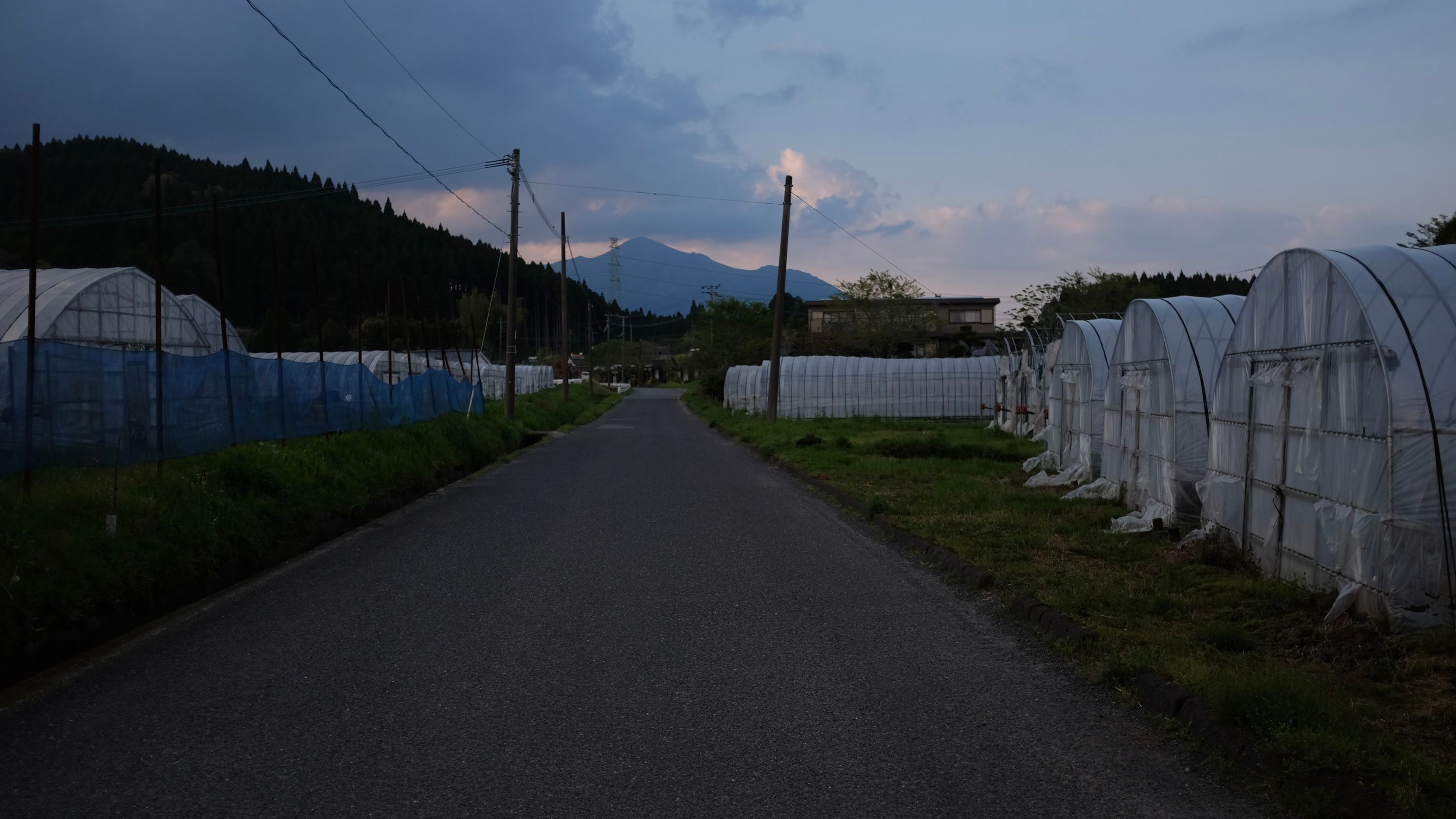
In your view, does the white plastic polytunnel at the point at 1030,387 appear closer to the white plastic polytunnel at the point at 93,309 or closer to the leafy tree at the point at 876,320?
the white plastic polytunnel at the point at 93,309

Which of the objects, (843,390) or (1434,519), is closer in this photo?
(1434,519)

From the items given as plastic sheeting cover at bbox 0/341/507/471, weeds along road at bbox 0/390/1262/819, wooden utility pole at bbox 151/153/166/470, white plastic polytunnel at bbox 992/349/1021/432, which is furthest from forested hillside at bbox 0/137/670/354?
weeds along road at bbox 0/390/1262/819

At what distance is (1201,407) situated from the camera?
11242 mm

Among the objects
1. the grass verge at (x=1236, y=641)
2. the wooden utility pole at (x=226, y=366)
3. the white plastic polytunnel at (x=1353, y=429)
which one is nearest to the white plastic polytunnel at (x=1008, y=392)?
the grass verge at (x=1236, y=641)

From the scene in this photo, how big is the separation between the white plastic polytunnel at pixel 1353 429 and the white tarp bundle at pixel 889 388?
28.5 metres

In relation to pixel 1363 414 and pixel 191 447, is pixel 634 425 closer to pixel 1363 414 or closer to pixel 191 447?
pixel 191 447

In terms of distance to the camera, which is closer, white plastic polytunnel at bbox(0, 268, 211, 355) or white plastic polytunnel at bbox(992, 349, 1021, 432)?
white plastic polytunnel at bbox(0, 268, 211, 355)

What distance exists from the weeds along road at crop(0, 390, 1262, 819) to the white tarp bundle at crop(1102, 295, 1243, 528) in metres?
4.08

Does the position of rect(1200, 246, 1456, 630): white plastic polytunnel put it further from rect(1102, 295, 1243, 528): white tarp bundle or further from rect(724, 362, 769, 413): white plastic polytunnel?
rect(724, 362, 769, 413): white plastic polytunnel

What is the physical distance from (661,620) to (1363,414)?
524 centimetres

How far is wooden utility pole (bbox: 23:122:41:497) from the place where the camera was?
7.60 m

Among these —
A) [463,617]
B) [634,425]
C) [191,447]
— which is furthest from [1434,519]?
[634,425]

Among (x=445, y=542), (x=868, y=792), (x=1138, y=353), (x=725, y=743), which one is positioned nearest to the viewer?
(x=868, y=792)

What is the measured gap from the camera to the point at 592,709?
16.4ft
